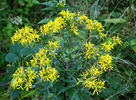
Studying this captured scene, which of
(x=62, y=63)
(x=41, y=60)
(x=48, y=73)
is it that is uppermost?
(x=41, y=60)

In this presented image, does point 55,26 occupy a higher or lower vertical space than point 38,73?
higher

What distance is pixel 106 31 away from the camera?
133 inches

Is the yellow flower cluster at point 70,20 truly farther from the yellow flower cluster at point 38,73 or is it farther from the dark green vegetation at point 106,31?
the dark green vegetation at point 106,31

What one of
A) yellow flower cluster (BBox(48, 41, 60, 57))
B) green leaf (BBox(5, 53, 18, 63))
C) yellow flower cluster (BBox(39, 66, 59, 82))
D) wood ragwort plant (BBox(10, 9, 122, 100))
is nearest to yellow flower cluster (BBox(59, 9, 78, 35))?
wood ragwort plant (BBox(10, 9, 122, 100))

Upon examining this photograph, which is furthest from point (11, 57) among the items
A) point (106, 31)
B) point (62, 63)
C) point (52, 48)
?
point (106, 31)

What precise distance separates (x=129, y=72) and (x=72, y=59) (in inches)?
50.6

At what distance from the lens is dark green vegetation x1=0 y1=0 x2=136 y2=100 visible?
252 cm

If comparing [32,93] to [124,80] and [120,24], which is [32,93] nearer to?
[124,80]

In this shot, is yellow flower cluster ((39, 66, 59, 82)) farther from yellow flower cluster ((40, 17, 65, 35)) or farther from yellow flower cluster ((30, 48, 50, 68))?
yellow flower cluster ((40, 17, 65, 35))

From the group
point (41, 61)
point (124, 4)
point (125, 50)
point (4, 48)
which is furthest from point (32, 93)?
point (124, 4)

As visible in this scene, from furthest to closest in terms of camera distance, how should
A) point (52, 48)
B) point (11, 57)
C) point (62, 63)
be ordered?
point (62, 63) → point (11, 57) → point (52, 48)

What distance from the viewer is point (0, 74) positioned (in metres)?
3.05

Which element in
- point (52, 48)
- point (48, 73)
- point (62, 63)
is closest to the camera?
point (48, 73)

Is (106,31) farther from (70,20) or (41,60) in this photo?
(41,60)
